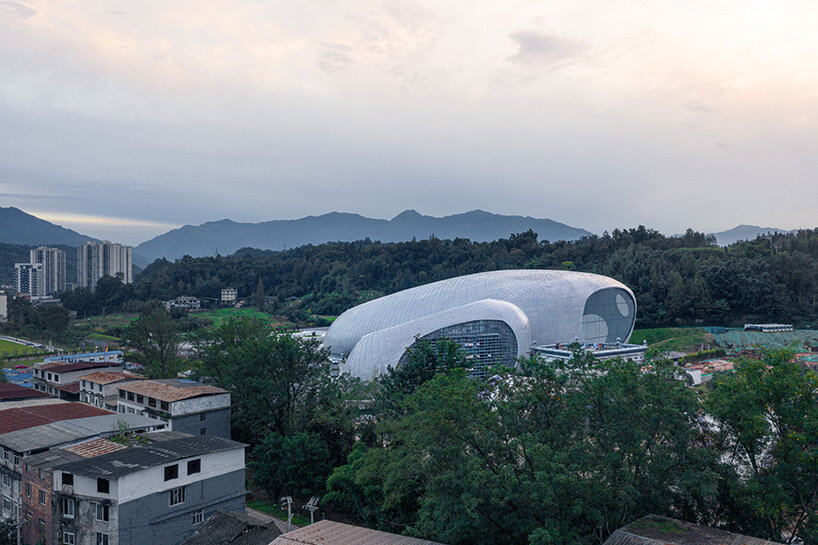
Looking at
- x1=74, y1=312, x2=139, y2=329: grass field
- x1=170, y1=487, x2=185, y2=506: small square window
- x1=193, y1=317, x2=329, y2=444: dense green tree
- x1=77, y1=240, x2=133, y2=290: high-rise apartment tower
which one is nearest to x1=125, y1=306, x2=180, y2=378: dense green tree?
x1=193, y1=317, x2=329, y2=444: dense green tree

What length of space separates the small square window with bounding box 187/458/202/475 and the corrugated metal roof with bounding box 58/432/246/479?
0.21 meters

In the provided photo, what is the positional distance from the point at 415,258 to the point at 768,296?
48.7 metres

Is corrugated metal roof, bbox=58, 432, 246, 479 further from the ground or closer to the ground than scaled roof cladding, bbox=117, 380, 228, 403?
closer to the ground

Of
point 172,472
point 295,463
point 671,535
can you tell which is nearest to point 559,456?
point 671,535

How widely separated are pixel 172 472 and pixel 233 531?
226cm

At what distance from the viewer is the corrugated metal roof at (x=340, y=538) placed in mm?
12297

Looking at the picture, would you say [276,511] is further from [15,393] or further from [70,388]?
[70,388]

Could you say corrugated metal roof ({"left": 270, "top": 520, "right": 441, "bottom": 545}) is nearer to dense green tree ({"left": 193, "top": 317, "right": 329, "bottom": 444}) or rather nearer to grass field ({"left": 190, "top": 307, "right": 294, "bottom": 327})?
dense green tree ({"left": 193, "top": 317, "right": 329, "bottom": 444})

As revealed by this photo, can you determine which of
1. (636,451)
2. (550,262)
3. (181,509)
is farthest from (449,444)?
(550,262)

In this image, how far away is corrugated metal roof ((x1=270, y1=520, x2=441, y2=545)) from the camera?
1230cm

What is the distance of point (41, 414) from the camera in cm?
2031

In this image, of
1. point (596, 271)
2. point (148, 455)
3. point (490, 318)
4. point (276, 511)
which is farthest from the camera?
point (596, 271)

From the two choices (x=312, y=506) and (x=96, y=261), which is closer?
(x=312, y=506)

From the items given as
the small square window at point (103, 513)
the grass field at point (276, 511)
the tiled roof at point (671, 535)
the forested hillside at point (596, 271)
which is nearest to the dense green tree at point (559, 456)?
the tiled roof at point (671, 535)
